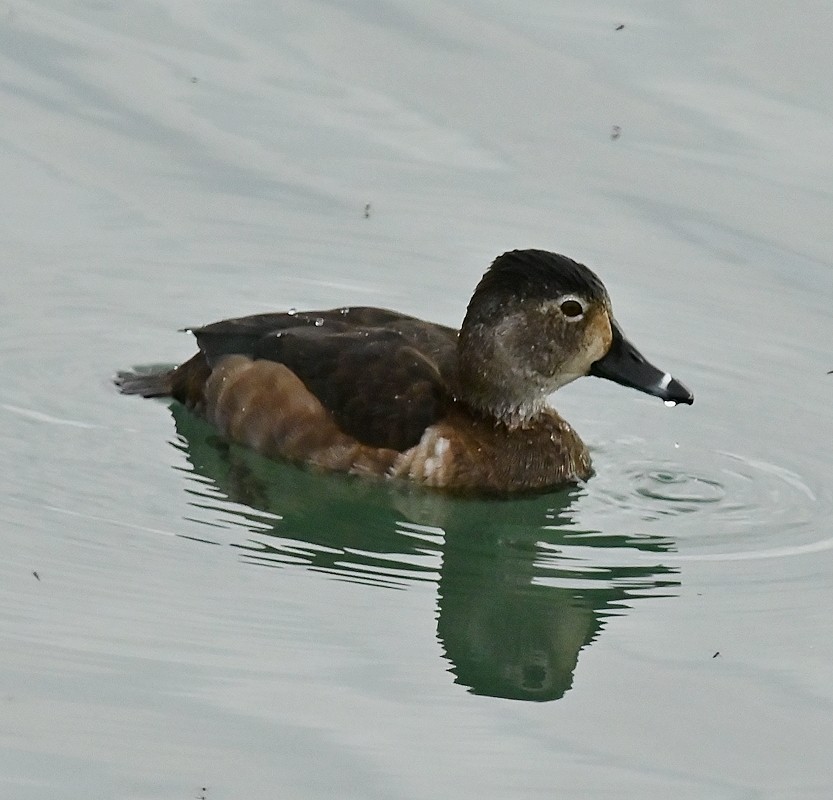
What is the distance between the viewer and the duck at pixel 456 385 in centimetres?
755

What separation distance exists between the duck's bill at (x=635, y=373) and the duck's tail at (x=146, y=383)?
183 centimetres

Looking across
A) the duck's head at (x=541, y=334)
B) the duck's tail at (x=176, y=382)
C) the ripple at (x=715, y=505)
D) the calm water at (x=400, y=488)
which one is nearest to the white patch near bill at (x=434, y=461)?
the calm water at (x=400, y=488)

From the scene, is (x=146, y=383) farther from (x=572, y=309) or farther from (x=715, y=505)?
(x=715, y=505)

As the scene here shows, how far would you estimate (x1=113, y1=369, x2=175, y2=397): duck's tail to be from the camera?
321 inches

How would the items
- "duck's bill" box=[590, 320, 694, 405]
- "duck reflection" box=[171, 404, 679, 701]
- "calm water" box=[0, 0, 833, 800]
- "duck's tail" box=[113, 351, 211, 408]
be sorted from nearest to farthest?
"calm water" box=[0, 0, 833, 800] < "duck reflection" box=[171, 404, 679, 701] < "duck's bill" box=[590, 320, 694, 405] < "duck's tail" box=[113, 351, 211, 408]

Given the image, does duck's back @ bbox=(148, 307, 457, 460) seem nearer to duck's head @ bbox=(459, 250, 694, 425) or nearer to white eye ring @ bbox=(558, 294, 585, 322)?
duck's head @ bbox=(459, 250, 694, 425)

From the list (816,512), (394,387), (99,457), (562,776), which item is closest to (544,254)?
(394,387)

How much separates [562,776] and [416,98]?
6.03 metres

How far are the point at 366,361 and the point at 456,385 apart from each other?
413 mm

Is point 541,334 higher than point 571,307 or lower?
lower

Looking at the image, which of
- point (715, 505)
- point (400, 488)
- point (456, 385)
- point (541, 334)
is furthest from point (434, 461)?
point (715, 505)

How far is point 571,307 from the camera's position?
7.58 metres

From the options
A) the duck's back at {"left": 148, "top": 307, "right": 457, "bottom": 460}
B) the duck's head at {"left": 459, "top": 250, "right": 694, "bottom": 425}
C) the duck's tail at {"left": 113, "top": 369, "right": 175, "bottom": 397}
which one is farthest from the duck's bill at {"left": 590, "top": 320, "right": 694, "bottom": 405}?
the duck's tail at {"left": 113, "top": 369, "right": 175, "bottom": 397}

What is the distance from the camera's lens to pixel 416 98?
10.7 meters
